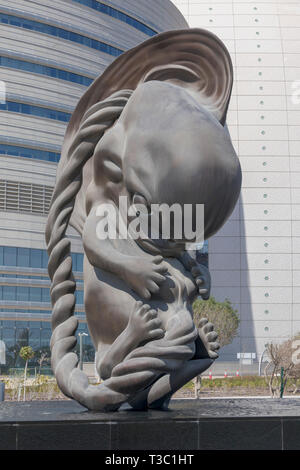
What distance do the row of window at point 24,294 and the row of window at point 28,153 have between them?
821cm

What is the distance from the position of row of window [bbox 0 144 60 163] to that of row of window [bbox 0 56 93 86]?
5.10 meters

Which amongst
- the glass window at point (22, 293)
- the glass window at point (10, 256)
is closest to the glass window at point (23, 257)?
the glass window at point (10, 256)

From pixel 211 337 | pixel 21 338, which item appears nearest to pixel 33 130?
pixel 21 338

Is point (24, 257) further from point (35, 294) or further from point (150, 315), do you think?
point (150, 315)

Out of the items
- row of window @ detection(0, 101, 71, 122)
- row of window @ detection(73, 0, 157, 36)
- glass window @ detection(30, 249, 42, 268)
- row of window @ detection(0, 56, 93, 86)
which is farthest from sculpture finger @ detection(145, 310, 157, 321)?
row of window @ detection(73, 0, 157, 36)

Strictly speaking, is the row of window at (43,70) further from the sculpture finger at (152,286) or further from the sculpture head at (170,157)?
the sculpture finger at (152,286)

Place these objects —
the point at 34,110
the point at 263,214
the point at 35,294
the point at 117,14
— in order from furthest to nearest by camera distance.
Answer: the point at 263,214 → the point at 117,14 → the point at 34,110 → the point at 35,294

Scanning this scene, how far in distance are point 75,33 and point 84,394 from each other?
132ft

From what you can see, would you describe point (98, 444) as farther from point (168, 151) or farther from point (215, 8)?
point (215, 8)

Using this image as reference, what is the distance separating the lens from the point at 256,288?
5175 cm

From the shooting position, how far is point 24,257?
39.5 metres

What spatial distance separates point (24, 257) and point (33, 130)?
26.5 feet

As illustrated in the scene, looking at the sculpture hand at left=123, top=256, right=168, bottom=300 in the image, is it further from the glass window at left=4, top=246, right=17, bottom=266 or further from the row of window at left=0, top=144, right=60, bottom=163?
the row of window at left=0, top=144, right=60, bottom=163

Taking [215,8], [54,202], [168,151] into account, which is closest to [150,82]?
[168,151]
